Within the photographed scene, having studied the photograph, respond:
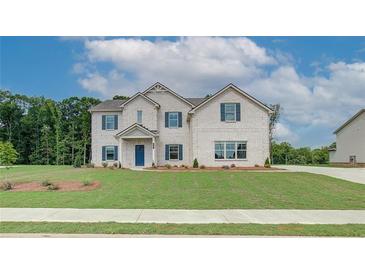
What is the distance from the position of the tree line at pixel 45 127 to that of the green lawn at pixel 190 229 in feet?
76.9

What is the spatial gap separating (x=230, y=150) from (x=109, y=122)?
11.4 meters

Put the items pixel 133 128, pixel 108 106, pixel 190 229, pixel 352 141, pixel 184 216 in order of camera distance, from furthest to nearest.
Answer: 1. pixel 352 141
2. pixel 108 106
3. pixel 133 128
4. pixel 184 216
5. pixel 190 229

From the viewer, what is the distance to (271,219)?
846cm

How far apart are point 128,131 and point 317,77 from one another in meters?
15.2

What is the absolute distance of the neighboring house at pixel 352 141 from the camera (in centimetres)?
3453

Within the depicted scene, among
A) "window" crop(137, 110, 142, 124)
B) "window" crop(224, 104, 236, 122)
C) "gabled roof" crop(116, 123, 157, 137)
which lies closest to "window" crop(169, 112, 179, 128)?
"gabled roof" crop(116, 123, 157, 137)

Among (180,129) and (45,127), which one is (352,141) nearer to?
(180,129)

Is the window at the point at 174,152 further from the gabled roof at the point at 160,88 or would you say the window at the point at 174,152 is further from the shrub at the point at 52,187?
the shrub at the point at 52,187

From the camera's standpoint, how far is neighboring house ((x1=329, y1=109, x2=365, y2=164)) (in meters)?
34.5

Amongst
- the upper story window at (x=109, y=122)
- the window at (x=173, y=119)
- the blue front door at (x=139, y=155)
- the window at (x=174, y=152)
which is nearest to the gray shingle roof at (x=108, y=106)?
the upper story window at (x=109, y=122)

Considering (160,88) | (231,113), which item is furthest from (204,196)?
(160,88)

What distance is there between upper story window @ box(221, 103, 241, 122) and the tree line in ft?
48.8

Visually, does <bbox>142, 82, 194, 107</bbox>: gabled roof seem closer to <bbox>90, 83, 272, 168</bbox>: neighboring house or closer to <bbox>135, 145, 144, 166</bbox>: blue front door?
<bbox>90, 83, 272, 168</bbox>: neighboring house

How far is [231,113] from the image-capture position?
25531 mm
